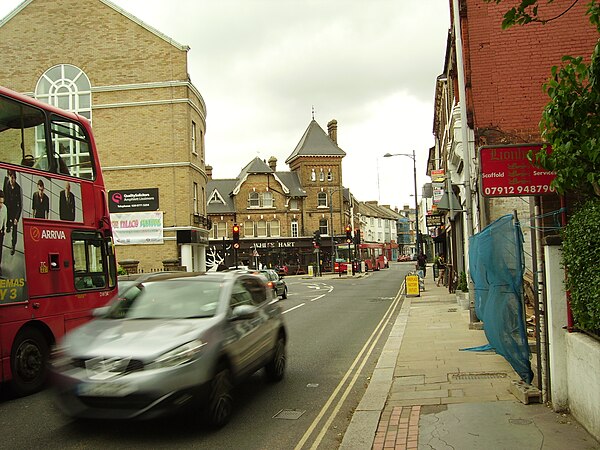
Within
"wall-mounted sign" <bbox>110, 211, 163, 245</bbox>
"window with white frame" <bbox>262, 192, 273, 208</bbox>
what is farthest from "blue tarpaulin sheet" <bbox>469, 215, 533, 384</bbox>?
"window with white frame" <bbox>262, 192, 273, 208</bbox>

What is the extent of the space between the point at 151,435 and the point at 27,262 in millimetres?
3866

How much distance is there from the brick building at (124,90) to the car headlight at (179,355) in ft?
87.2

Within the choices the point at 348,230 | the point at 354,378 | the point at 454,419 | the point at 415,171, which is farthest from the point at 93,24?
the point at 454,419

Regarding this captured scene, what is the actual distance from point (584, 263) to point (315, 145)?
68.6m

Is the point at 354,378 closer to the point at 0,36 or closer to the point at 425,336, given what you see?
the point at 425,336

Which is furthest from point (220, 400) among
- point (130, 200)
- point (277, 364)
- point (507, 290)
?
point (130, 200)

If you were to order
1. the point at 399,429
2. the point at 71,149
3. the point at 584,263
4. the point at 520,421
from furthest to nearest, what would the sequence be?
the point at 71,149
the point at 399,429
the point at 520,421
the point at 584,263

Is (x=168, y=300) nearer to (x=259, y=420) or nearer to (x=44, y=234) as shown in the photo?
(x=259, y=420)

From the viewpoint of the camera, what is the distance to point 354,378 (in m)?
9.23

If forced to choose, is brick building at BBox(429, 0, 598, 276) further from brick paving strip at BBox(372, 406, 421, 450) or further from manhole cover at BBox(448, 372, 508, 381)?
brick paving strip at BBox(372, 406, 421, 450)

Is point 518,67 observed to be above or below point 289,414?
above

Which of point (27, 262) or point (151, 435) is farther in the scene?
point (27, 262)

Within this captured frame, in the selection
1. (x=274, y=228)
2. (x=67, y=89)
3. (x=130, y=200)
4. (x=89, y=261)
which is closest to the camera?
(x=89, y=261)

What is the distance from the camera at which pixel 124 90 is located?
33125 millimetres
